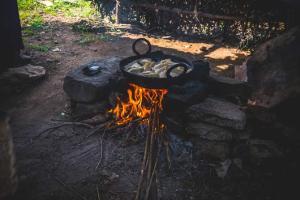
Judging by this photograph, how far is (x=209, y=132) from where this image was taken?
4.56 metres

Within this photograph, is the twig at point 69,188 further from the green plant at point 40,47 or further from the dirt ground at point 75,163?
the green plant at point 40,47

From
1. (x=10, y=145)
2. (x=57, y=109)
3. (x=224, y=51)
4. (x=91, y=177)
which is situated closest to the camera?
(x=10, y=145)

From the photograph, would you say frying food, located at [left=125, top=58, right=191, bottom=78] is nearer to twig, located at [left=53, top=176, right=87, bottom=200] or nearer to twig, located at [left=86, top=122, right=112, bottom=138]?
twig, located at [left=86, top=122, right=112, bottom=138]

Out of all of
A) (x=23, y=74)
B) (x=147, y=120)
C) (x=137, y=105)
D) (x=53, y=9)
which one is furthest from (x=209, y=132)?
(x=53, y=9)

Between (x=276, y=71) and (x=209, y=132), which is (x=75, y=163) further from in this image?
(x=276, y=71)

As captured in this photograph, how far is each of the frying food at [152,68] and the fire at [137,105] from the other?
30 centimetres

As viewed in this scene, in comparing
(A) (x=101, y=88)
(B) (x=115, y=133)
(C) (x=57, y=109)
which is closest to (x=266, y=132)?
(B) (x=115, y=133)

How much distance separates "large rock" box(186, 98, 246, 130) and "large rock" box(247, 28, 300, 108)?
347mm

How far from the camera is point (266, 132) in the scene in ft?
14.6

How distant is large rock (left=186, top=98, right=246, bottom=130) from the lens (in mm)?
4381

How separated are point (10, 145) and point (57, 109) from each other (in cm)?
237

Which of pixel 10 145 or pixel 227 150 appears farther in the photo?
pixel 227 150

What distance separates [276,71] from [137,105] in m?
2.31

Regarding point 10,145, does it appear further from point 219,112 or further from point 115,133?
point 219,112
